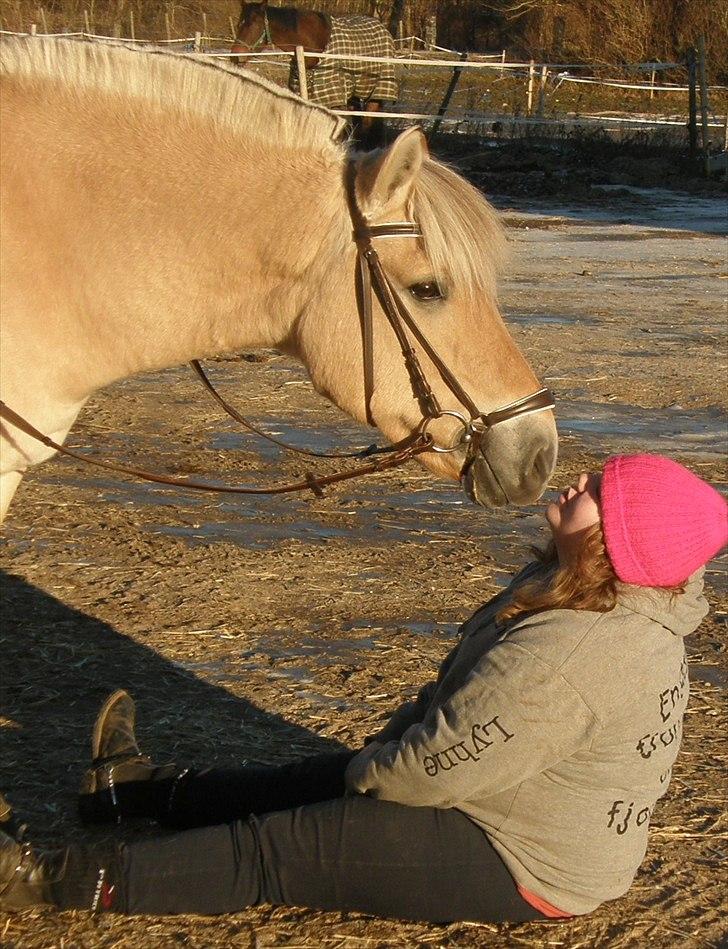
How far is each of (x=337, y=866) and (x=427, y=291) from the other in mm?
1374

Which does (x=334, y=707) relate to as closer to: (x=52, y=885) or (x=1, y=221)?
(x=52, y=885)

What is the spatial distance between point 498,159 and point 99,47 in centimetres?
1781

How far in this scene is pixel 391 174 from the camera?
2.95 meters

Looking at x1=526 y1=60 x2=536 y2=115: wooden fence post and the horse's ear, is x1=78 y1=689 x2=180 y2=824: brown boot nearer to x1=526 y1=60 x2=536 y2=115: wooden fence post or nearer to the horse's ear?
the horse's ear

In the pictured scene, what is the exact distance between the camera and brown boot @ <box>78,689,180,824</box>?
3.18 meters

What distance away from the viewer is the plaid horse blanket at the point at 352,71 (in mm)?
18891

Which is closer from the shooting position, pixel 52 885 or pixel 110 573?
pixel 52 885

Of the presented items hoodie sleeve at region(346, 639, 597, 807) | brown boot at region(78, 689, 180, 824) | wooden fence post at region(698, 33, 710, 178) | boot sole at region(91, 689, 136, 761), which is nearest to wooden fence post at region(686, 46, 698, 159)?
wooden fence post at region(698, 33, 710, 178)

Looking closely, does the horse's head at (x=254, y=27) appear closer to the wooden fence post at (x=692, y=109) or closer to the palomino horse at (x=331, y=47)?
the palomino horse at (x=331, y=47)

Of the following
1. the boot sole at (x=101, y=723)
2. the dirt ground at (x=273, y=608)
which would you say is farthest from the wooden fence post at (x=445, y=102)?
the boot sole at (x=101, y=723)

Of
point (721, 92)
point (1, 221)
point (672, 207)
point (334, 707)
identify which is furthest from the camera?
point (721, 92)

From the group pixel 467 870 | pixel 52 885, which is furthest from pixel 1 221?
pixel 467 870

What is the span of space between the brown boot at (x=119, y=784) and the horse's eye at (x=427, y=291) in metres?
1.35

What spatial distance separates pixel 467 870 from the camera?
8.90 ft
